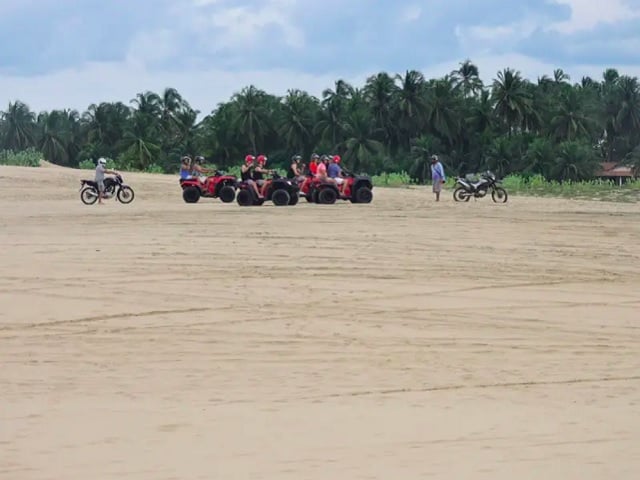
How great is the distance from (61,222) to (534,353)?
1377cm

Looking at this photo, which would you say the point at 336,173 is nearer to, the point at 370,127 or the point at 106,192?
the point at 106,192

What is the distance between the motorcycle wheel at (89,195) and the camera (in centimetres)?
2853

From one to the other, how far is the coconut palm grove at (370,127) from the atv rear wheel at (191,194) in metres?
33.7

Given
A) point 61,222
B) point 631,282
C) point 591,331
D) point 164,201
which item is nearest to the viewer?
point 591,331

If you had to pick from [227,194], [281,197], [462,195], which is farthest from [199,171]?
[462,195]

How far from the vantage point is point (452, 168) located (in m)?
65.3

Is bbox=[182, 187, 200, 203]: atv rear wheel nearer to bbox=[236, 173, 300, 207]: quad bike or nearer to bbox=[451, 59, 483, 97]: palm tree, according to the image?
bbox=[236, 173, 300, 207]: quad bike

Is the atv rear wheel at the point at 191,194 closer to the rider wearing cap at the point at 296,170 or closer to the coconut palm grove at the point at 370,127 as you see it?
the rider wearing cap at the point at 296,170

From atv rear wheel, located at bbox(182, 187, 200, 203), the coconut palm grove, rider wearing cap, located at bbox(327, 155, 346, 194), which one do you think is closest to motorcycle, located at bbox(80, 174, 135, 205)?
atv rear wheel, located at bbox(182, 187, 200, 203)

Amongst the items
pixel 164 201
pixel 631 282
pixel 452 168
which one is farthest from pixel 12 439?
pixel 452 168

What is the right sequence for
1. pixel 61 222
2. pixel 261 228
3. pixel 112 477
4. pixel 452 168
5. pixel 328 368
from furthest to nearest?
pixel 452 168 < pixel 61 222 < pixel 261 228 < pixel 328 368 < pixel 112 477

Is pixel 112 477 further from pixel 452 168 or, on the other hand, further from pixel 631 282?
pixel 452 168

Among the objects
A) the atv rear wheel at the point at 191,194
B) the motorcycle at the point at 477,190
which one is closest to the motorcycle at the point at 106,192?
the atv rear wheel at the point at 191,194

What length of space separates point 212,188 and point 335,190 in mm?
2871
